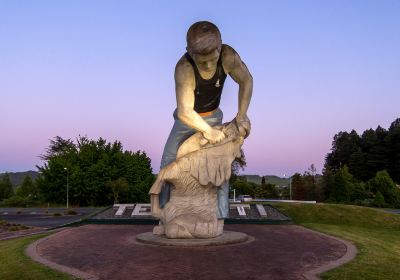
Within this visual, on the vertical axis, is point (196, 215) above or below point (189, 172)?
below

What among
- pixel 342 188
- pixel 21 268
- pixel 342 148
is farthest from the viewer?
pixel 342 148

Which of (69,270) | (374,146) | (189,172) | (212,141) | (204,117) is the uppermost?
(374,146)

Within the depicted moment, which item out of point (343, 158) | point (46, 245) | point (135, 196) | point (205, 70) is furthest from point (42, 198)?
point (343, 158)

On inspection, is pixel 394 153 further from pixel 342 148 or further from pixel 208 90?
pixel 208 90

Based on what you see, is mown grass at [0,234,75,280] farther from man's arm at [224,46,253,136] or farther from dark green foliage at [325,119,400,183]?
dark green foliage at [325,119,400,183]

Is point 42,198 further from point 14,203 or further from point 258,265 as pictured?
point 258,265

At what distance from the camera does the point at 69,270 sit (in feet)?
35.2

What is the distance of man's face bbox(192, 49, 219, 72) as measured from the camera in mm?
12961

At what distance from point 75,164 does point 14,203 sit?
37.2 ft

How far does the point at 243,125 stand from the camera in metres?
14.3

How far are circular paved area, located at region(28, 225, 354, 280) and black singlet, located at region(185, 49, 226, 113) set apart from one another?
4686 mm

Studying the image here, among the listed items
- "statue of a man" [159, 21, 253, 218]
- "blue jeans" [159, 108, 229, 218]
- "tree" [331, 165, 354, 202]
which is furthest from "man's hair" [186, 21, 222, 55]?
"tree" [331, 165, 354, 202]

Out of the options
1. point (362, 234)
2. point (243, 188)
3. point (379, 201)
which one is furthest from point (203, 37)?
point (243, 188)

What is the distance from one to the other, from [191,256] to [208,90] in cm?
537
